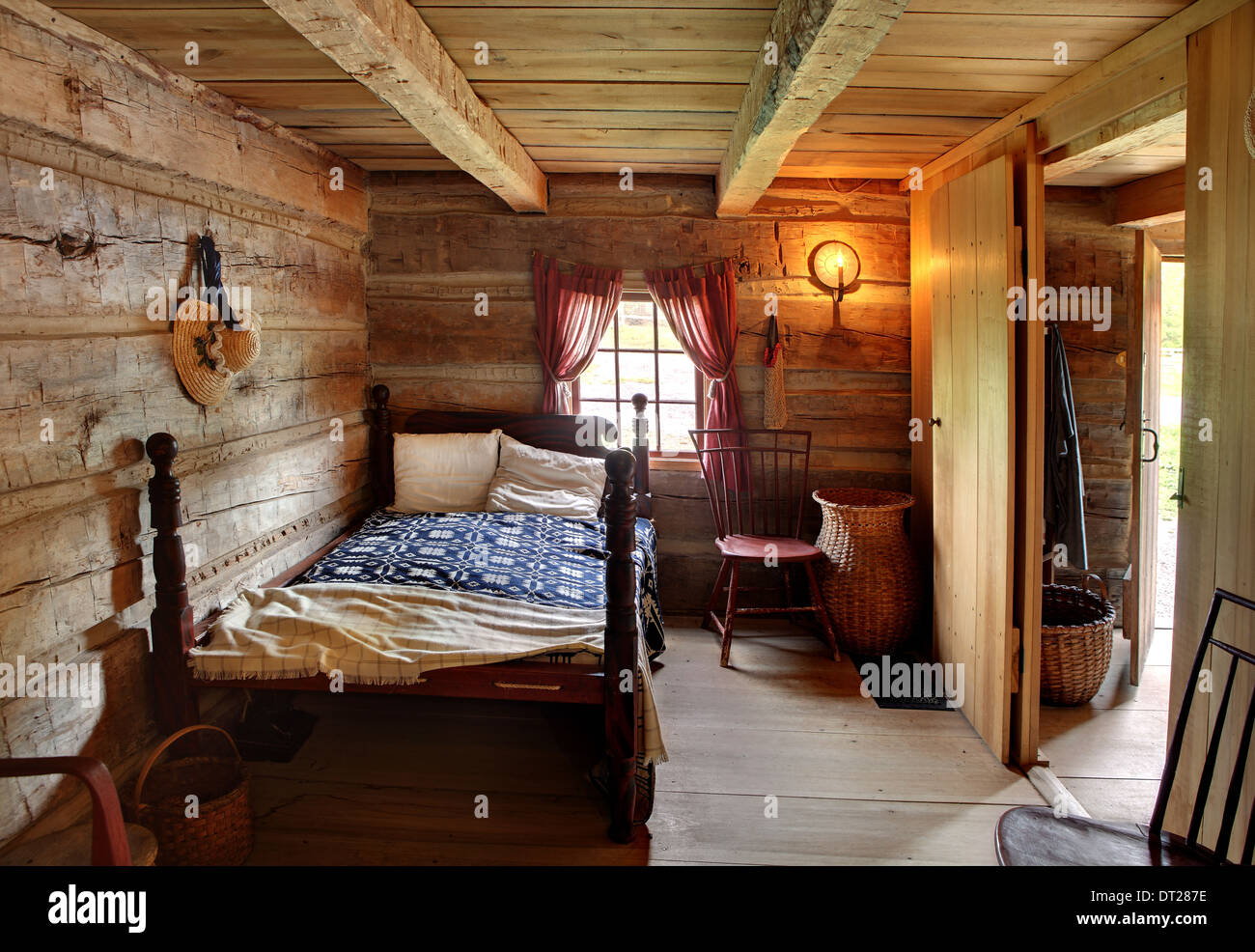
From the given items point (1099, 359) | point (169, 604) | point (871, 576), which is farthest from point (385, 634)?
point (1099, 359)

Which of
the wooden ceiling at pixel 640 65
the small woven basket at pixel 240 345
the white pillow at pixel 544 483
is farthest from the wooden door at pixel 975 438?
the small woven basket at pixel 240 345

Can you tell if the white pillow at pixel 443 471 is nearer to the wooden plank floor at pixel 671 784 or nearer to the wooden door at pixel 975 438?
the wooden plank floor at pixel 671 784

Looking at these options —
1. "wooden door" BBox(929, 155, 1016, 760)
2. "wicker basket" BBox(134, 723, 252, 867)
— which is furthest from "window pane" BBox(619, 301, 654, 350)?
"wicker basket" BBox(134, 723, 252, 867)

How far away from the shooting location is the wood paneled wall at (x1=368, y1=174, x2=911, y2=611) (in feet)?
14.4

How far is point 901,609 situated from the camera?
12.9 feet

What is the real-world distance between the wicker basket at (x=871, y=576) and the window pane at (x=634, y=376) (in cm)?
129

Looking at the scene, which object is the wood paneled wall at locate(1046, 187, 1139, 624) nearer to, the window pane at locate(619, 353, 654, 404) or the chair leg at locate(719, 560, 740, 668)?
the chair leg at locate(719, 560, 740, 668)

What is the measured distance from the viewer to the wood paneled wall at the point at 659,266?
4398mm

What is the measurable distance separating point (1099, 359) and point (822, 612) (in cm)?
208

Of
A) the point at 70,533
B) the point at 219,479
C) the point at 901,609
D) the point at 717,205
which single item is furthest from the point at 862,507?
the point at 70,533

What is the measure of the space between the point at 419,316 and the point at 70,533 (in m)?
2.52

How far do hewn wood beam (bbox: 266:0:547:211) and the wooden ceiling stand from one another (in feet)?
0.22

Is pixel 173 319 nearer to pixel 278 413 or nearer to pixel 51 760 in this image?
pixel 278 413

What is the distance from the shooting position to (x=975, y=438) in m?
3.25
